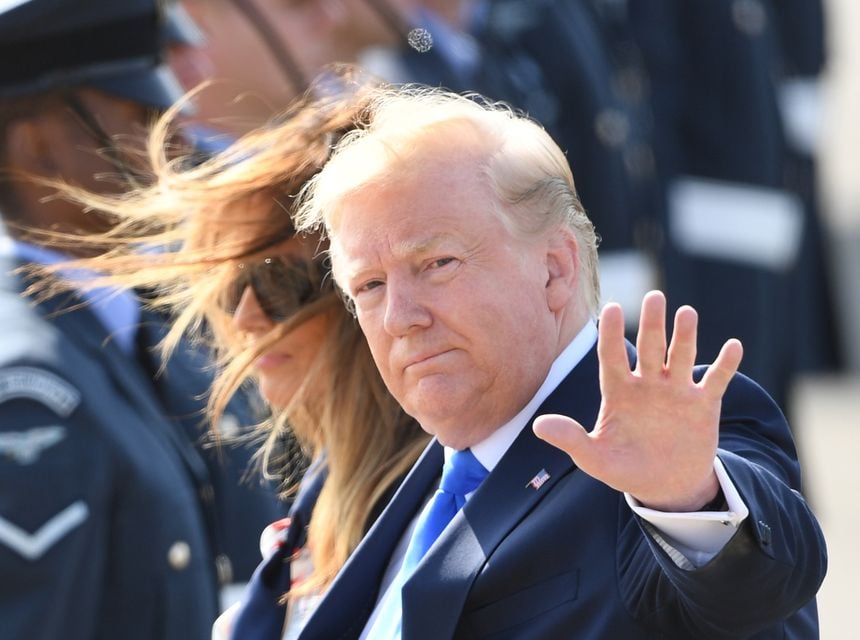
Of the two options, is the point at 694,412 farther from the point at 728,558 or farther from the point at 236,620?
the point at 236,620

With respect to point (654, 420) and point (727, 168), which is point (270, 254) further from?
point (727, 168)

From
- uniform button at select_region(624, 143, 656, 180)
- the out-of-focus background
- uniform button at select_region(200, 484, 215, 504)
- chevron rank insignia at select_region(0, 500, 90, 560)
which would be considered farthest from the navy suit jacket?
uniform button at select_region(624, 143, 656, 180)

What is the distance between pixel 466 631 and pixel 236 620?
578 mm

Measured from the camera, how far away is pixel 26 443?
2.75 m

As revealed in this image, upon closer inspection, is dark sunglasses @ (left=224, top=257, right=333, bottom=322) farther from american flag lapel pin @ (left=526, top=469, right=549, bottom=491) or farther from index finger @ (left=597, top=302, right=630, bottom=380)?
index finger @ (left=597, top=302, right=630, bottom=380)

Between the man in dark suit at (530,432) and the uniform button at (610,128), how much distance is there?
3.64 meters

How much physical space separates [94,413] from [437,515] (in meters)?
0.95

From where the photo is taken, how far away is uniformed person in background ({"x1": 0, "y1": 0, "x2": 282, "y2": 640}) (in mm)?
2754

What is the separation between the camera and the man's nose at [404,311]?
76.8 inches

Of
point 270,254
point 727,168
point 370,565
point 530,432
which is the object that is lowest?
point 727,168

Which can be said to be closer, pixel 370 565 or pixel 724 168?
pixel 370 565

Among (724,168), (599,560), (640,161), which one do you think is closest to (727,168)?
(724,168)

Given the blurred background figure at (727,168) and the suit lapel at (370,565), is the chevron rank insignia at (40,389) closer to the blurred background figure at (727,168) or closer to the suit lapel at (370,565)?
the suit lapel at (370,565)

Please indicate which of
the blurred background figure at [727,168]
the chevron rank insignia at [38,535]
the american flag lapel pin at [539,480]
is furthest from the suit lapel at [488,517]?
the blurred background figure at [727,168]
